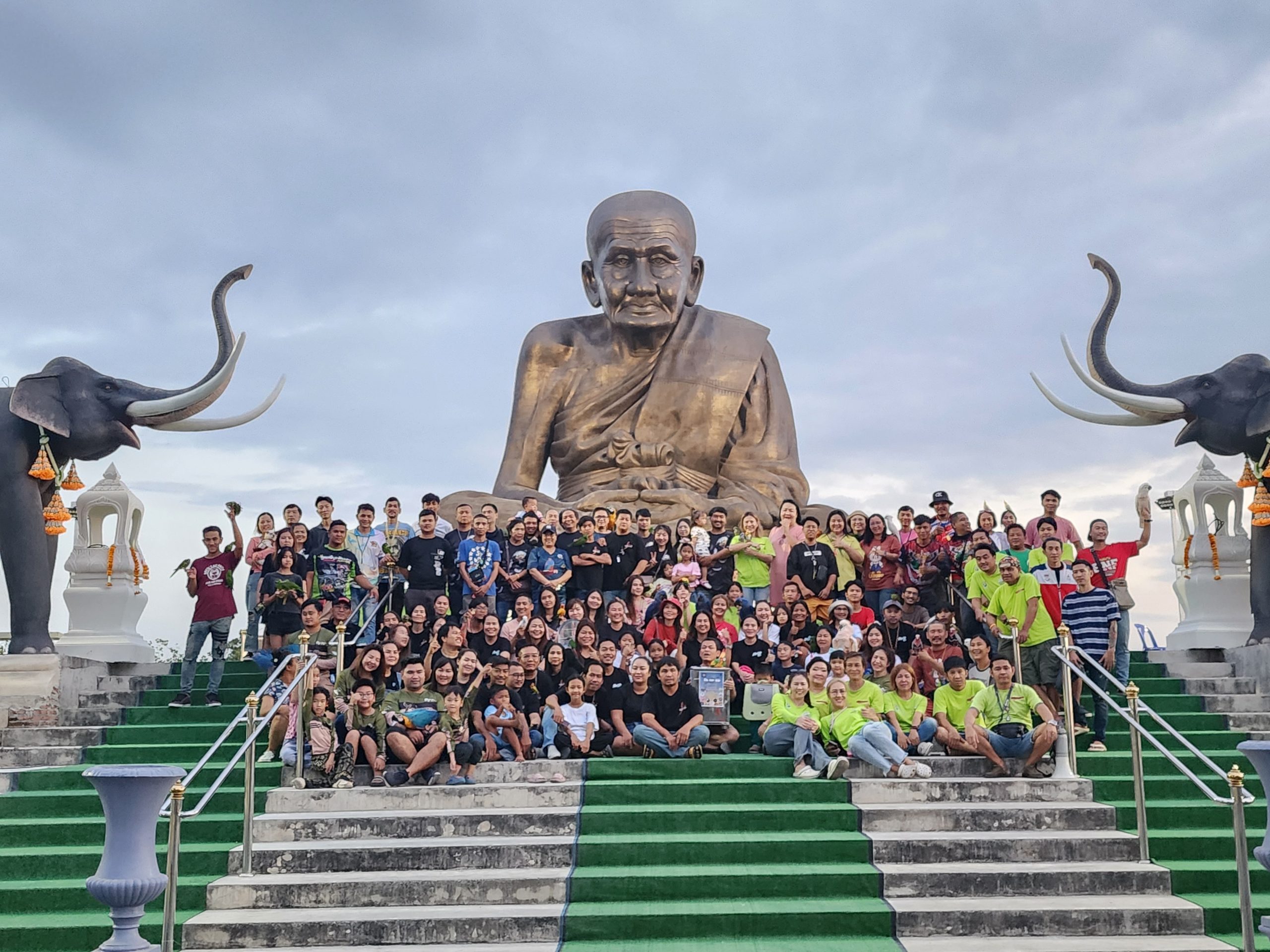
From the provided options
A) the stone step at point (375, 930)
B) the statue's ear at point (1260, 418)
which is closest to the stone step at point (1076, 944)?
the stone step at point (375, 930)

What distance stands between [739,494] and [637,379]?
1.94 m

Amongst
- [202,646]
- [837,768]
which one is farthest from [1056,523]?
[202,646]

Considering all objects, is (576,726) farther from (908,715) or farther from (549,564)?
(549,564)

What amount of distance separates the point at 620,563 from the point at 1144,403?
4.74 m

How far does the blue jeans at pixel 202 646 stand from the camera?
10023mm

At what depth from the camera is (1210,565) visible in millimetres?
11953

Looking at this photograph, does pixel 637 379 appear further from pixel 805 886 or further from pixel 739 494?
pixel 805 886

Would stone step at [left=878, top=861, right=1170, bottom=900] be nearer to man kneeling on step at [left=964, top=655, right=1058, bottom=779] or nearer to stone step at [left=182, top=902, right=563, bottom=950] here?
man kneeling on step at [left=964, top=655, right=1058, bottom=779]

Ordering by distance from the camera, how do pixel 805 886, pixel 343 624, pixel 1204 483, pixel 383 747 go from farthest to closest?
1. pixel 1204 483
2. pixel 343 624
3. pixel 383 747
4. pixel 805 886

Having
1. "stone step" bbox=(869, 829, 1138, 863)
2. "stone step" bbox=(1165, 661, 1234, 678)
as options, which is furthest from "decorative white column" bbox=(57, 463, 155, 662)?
"stone step" bbox=(1165, 661, 1234, 678)

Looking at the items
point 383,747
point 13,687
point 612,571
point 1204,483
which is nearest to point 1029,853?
point 383,747

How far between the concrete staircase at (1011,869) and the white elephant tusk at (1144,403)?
4580 mm

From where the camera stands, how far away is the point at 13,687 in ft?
31.7

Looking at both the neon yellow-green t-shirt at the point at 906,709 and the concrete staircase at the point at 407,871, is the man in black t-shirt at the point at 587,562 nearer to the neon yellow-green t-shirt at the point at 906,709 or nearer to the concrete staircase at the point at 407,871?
the concrete staircase at the point at 407,871
